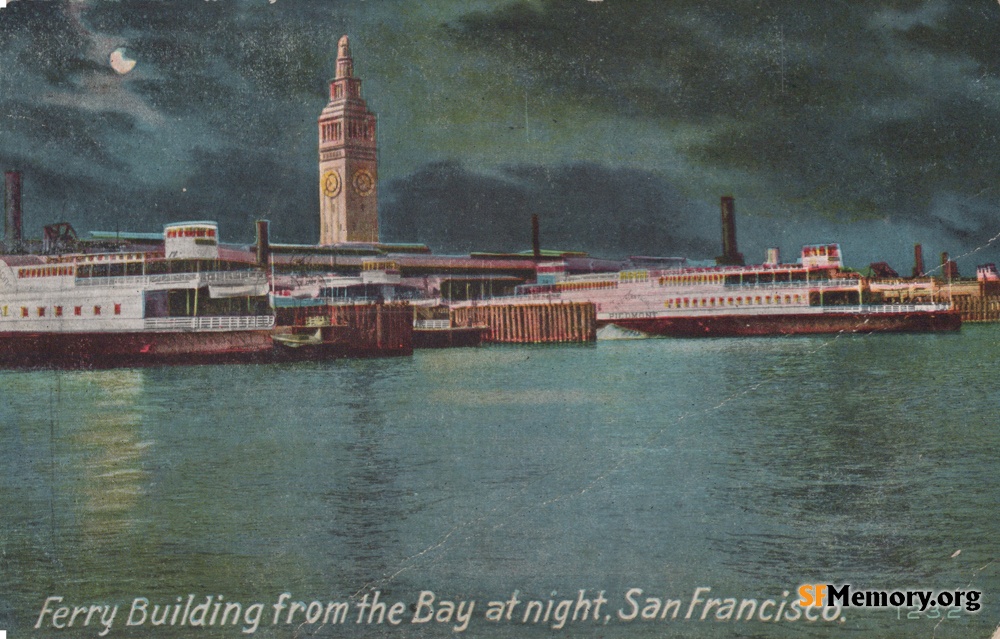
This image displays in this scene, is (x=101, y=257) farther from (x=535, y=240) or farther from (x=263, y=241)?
(x=535, y=240)

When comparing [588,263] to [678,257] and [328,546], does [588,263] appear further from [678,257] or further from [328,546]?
[328,546]

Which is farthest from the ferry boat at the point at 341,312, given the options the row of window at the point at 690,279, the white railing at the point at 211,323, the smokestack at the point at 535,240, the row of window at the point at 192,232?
the row of window at the point at 690,279

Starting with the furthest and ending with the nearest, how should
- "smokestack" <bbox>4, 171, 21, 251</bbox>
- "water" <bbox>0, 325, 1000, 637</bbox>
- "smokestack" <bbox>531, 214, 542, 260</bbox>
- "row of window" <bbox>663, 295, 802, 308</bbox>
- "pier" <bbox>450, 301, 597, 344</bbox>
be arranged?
"row of window" <bbox>663, 295, 802, 308</bbox> < "pier" <bbox>450, 301, 597, 344</bbox> < "smokestack" <bbox>531, 214, 542, 260</bbox> < "smokestack" <bbox>4, 171, 21, 251</bbox> < "water" <bbox>0, 325, 1000, 637</bbox>

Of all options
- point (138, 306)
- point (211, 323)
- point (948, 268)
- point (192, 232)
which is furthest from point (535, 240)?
point (138, 306)

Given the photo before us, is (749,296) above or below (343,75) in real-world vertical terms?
below

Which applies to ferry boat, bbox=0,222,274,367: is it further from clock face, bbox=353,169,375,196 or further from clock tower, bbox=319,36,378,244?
clock face, bbox=353,169,375,196

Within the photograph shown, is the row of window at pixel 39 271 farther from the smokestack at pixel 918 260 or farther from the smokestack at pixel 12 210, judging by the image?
the smokestack at pixel 918 260

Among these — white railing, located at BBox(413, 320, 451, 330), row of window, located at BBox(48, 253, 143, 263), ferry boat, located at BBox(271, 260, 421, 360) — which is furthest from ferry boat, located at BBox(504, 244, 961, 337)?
row of window, located at BBox(48, 253, 143, 263)

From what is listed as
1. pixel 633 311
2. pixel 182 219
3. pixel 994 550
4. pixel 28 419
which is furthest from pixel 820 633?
pixel 633 311
